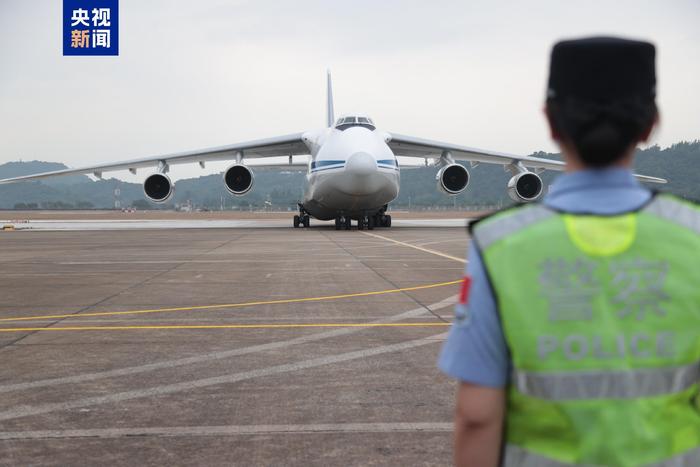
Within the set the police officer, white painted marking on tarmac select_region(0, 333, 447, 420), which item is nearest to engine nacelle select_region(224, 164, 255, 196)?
white painted marking on tarmac select_region(0, 333, 447, 420)

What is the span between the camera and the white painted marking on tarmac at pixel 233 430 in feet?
14.1

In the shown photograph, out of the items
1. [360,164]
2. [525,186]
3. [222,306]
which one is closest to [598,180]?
[222,306]

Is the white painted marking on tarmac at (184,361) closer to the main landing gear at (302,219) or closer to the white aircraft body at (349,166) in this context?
the white aircraft body at (349,166)

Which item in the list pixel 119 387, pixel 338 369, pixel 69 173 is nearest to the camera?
pixel 119 387

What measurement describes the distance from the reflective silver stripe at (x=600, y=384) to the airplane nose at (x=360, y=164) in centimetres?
2231

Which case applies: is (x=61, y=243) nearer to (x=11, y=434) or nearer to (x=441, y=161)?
(x=441, y=161)

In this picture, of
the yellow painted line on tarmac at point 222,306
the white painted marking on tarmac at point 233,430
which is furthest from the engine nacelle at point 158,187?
the white painted marking on tarmac at point 233,430

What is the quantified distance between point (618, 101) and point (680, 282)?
1.30 feet

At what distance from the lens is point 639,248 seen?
161 cm

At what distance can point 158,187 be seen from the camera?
28.0 metres

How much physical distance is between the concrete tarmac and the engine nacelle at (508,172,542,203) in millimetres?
16324

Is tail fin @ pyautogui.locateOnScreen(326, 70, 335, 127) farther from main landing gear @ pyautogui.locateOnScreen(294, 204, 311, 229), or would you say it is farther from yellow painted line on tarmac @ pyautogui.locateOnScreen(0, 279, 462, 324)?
yellow painted line on tarmac @ pyautogui.locateOnScreen(0, 279, 462, 324)

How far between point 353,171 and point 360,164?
11.9 inches

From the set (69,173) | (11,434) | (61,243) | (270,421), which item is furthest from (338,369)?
(69,173)
